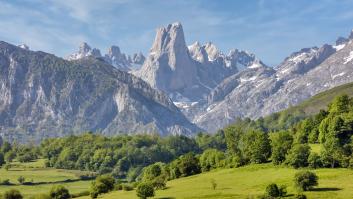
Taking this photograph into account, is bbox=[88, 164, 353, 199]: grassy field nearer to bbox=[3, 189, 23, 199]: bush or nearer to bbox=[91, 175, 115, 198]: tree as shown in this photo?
bbox=[91, 175, 115, 198]: tree

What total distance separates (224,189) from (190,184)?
2223 cm

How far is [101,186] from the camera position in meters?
181

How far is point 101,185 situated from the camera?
18088cm

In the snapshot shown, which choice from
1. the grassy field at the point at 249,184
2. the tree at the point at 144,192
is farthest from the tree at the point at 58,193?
the tree at the point at 144,192

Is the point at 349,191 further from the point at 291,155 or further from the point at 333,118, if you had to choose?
the point at 333,118

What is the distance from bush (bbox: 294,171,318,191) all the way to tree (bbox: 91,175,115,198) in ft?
216

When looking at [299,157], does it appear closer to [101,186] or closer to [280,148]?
[280,148]

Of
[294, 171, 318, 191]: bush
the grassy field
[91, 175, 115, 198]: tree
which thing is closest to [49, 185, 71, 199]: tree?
[91, 175, 115, 198]: tree

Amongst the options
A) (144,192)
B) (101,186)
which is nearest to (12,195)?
(101,186)

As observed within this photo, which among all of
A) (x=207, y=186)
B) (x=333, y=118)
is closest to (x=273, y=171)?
(x=207, y=186)

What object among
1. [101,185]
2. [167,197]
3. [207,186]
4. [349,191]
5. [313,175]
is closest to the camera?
[349,191]

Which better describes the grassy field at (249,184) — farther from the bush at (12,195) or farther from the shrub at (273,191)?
the bush at (12,195)

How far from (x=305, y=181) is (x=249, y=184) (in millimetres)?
20643

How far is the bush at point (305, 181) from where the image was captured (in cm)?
13475
